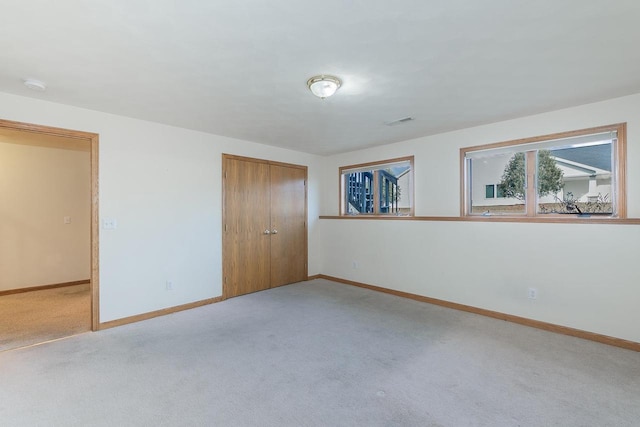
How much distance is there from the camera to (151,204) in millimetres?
3721

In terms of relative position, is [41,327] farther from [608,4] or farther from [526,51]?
[608,4]

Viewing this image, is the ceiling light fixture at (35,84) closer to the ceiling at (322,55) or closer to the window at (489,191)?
the ceiling at (322,55)

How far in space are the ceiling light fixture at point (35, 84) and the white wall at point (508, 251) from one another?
414cm

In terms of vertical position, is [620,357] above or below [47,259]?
below

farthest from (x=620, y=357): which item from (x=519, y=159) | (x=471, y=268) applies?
(x=519, y=159)

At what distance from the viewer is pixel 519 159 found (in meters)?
3.65

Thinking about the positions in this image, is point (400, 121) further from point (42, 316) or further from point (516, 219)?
point (42, 316)

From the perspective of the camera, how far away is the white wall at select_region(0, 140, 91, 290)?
478 centimetres

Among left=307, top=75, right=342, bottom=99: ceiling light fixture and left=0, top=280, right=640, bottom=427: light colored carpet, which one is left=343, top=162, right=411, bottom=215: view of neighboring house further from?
left=307, top=75, right=342, bottom=99: ceiling light fixture

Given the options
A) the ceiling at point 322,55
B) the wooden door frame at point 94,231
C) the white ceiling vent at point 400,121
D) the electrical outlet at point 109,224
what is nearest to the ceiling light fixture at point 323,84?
the ceiling at point 322,55

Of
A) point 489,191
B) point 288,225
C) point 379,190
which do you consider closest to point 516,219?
point 489,191

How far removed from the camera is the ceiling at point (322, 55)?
1.70m

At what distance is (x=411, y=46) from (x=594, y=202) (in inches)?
110

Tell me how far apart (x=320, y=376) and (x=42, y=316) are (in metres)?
3.71
